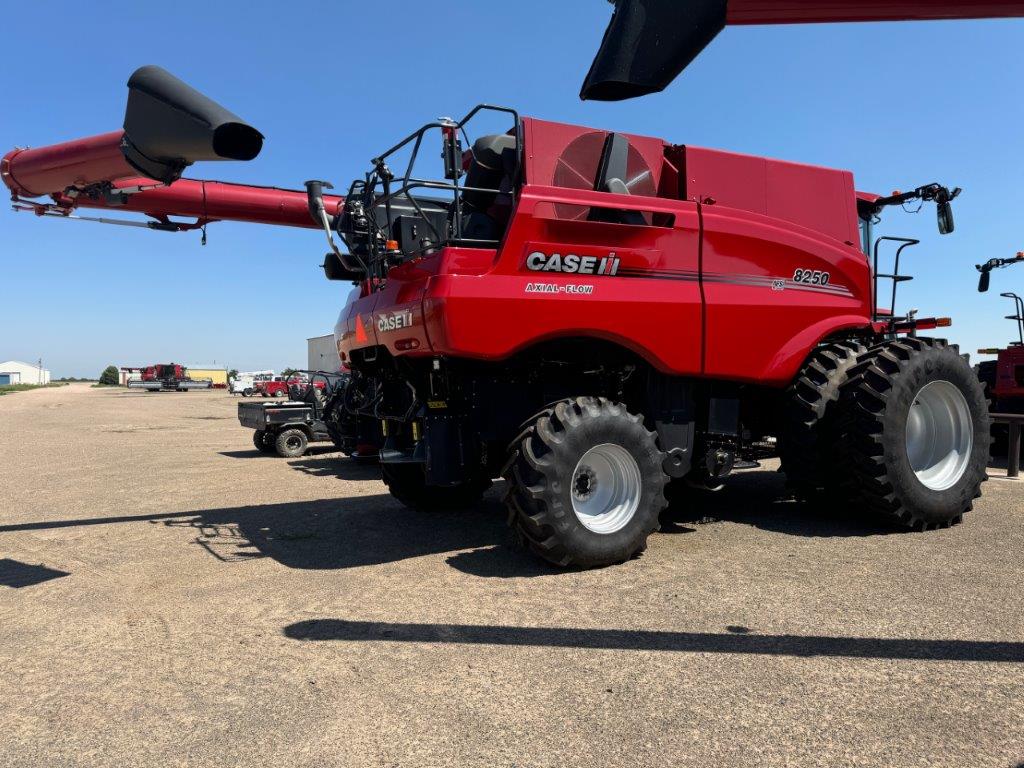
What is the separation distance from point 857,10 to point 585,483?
3269mm

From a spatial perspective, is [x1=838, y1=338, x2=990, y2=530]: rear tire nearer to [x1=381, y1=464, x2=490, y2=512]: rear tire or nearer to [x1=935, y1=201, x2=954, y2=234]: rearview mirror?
[x1=935, y1=201, x2=954, y2=234]: rearview mirror

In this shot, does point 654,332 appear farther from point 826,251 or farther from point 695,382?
point 826,251

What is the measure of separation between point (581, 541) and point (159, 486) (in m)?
6.34

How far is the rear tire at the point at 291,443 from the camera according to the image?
1267 cm

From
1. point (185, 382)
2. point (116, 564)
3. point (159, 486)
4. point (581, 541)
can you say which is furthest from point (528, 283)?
point (185, 382)

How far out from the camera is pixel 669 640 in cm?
340

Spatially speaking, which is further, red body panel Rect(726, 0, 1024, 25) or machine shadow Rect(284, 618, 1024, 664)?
machine shadow Rect(284, 618, 1024, 664)

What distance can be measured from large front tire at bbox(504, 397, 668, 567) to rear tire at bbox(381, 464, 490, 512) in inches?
74.1

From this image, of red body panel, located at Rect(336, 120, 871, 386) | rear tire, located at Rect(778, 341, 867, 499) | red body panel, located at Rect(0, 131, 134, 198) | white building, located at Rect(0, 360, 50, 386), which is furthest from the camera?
white building, located at Rect(0, 360, 50, 386)

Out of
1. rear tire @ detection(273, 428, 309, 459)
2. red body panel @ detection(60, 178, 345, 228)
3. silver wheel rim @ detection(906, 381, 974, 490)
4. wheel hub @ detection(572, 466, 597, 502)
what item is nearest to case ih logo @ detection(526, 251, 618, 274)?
wheel hub @ detection(572, 466, 597, 502)

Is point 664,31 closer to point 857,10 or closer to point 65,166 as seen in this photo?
point 857,10

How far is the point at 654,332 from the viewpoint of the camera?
5027 mm

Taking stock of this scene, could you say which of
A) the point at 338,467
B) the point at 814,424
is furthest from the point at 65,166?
the point at 814,424

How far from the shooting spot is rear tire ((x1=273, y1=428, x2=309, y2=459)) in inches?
499
